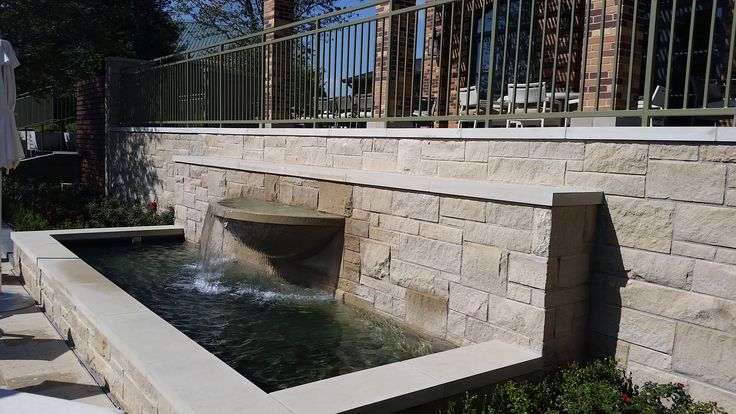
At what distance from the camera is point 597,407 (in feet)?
11.9

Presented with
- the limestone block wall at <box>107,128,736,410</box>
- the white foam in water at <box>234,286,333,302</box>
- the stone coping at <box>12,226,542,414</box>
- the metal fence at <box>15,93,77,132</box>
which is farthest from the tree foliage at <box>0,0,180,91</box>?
the limestone block wall at <box>107,128,736,410</box>

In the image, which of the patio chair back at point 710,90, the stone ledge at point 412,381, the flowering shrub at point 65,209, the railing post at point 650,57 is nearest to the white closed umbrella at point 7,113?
the stone ledge at point 412,381

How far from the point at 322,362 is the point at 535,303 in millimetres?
1660

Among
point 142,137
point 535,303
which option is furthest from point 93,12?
point 535,303

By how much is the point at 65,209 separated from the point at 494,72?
32.6 ft

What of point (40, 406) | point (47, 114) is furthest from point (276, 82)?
point (47, 114)

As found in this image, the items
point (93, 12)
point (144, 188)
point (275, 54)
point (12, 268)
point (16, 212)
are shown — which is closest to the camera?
point (12, 268)

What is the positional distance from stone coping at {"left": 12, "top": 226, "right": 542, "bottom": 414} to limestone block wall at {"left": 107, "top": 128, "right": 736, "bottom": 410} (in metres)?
0.47

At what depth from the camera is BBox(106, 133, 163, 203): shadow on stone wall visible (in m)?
12.7

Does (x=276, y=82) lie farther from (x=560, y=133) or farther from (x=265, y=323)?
(x=560, y=133)

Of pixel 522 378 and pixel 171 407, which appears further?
pixel 522 378

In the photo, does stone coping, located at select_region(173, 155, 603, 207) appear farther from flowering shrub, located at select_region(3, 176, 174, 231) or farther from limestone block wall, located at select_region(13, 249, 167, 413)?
flowering shrub, located at select_region(3, 176, 174, 231)

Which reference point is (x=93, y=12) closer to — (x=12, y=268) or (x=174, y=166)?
(x=174, y=166)

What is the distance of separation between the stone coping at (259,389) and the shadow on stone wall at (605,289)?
1.92 feet
